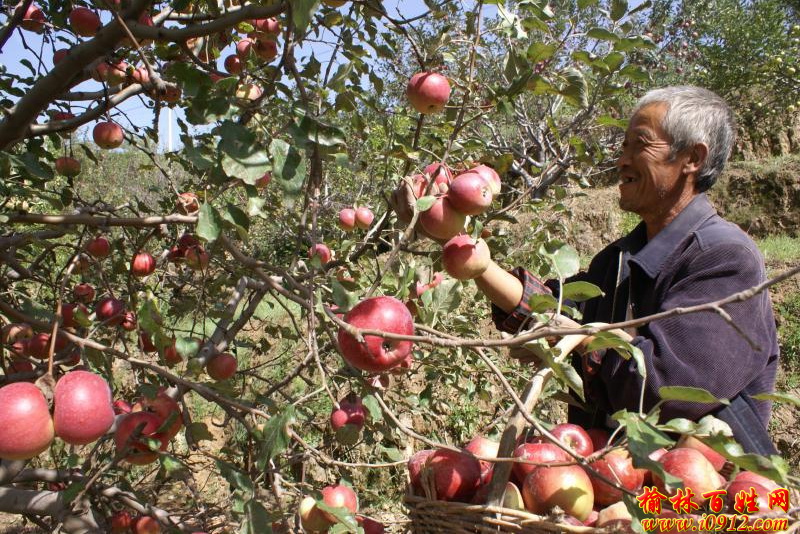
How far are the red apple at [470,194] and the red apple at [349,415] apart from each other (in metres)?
0.51

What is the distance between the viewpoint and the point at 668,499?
2.97ft

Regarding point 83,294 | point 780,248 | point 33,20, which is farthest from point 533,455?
point 780,248

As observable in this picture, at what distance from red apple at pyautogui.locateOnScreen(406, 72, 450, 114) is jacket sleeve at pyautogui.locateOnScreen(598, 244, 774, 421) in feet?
2.21

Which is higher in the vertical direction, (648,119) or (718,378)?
(648,119)

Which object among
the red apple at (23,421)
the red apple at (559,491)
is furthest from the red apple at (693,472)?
the red apple at (23,421)

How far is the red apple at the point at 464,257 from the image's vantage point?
1.16 meters

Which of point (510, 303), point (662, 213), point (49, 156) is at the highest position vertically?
point (49, 156)

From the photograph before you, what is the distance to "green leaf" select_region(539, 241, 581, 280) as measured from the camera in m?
1.08

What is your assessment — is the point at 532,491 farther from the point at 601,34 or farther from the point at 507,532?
the point at 601,34

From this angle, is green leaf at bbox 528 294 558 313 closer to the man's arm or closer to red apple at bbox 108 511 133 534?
the man's arm

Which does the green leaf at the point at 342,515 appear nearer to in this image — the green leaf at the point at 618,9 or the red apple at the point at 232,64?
the green leaf at the point at 618,9

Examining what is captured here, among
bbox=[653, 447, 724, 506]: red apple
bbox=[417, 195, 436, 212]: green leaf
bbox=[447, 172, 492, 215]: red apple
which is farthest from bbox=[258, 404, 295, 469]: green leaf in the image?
bbox=[653, 447, 724, 506]: red apple

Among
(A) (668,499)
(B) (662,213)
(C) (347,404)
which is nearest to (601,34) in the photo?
(B) (662,213)

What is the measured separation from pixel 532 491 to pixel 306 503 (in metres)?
0.48
